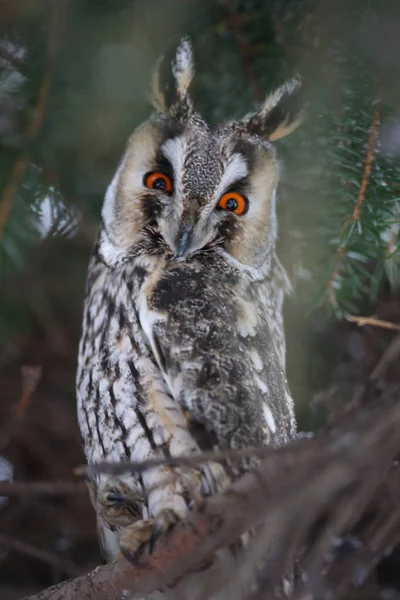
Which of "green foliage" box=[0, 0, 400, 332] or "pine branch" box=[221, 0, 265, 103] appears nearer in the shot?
"green foliage" box=[0, 0, 400, 332]

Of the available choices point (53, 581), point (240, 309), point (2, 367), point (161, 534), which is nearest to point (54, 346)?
point (2, 367)

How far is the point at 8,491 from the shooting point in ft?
3.34

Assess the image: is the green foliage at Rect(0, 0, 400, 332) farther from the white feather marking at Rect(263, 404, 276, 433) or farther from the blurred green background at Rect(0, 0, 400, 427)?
the white feather marking at Rect(263, 404, 276, 433)

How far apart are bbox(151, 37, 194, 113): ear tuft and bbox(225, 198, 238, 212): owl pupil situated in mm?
221

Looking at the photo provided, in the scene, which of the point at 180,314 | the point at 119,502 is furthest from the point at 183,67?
the point at 119,502

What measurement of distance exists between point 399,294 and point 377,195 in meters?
0.54

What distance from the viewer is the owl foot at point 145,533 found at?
1.20m

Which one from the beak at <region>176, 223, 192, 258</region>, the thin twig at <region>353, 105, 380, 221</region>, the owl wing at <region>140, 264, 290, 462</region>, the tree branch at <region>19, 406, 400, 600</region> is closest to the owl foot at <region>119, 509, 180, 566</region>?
the owl wing at <region>140, 264, 290, 462</region>

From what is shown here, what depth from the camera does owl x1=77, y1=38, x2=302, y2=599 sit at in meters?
1.29

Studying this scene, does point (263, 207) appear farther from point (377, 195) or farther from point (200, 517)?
point (200, 517)

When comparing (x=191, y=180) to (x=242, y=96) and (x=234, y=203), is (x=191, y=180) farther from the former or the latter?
(x=242, y=96)

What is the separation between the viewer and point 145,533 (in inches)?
48.7

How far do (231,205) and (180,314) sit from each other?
0.27 metres

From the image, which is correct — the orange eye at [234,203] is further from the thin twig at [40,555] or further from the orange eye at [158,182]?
the thin twig at [40,555]
